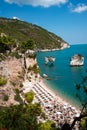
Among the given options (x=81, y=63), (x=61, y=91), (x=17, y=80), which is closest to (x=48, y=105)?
(x=17, y=80)

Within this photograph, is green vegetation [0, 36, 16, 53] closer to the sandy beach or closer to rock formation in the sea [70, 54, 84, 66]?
the sandy beach

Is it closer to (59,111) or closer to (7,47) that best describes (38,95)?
(59,111)

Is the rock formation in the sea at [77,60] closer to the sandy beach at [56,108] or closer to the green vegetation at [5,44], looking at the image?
the green vegetation at [5,44]

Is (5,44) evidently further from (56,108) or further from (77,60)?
(77,60)

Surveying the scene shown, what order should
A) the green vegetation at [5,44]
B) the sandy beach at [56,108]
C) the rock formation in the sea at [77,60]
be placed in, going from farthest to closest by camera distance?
the rock formation in the sea at [77,60], the green vegetation at [5,44], the sandy beach at [56,108]

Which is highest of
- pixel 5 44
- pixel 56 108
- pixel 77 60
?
pixel 5 44

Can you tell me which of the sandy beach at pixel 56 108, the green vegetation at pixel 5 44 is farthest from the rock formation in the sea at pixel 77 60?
the sandy beach at pixel 56 108

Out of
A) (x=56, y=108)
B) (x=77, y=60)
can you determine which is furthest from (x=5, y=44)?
(x=77, y=60)

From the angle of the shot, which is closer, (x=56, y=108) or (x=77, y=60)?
(x=56, y=108)

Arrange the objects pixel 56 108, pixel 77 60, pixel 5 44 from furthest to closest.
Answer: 1. pixel 77 60
2. pixel 5 44
3. pixel 56 108

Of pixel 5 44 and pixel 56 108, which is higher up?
pixel 5 44

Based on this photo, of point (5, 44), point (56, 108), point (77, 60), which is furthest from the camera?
point (77, 60)
